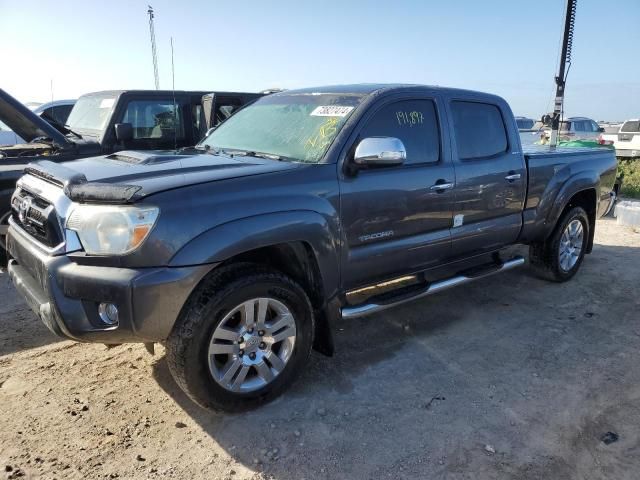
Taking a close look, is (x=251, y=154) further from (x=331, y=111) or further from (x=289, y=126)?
(x=331, y=111)

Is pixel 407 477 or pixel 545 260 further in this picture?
pixel 545 260

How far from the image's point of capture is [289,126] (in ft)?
11.9

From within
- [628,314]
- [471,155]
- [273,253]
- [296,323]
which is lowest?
[628,314]

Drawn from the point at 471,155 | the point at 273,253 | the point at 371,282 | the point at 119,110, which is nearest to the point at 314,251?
the point at 273,253

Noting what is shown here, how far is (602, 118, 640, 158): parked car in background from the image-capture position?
48.5 ft

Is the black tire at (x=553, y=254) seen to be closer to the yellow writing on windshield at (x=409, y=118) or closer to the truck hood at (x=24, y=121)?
the yellow writing on windshield at (x=409, y=118)

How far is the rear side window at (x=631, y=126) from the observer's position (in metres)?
15.5

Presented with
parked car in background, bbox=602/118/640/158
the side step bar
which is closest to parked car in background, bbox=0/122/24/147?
the side step bar

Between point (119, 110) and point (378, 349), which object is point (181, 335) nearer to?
point (378, 349)

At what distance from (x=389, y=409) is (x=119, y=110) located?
5153mm

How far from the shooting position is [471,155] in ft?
13.5

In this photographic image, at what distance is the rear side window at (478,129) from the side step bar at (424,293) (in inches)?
38.3

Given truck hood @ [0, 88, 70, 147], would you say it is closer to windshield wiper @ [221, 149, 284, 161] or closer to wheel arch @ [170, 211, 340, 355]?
windshield wiper @ [221, 149, 284, 161]

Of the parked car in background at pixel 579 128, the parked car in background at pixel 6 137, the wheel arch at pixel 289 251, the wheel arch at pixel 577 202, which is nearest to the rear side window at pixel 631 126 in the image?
the parked car in background at pixel 579 128
